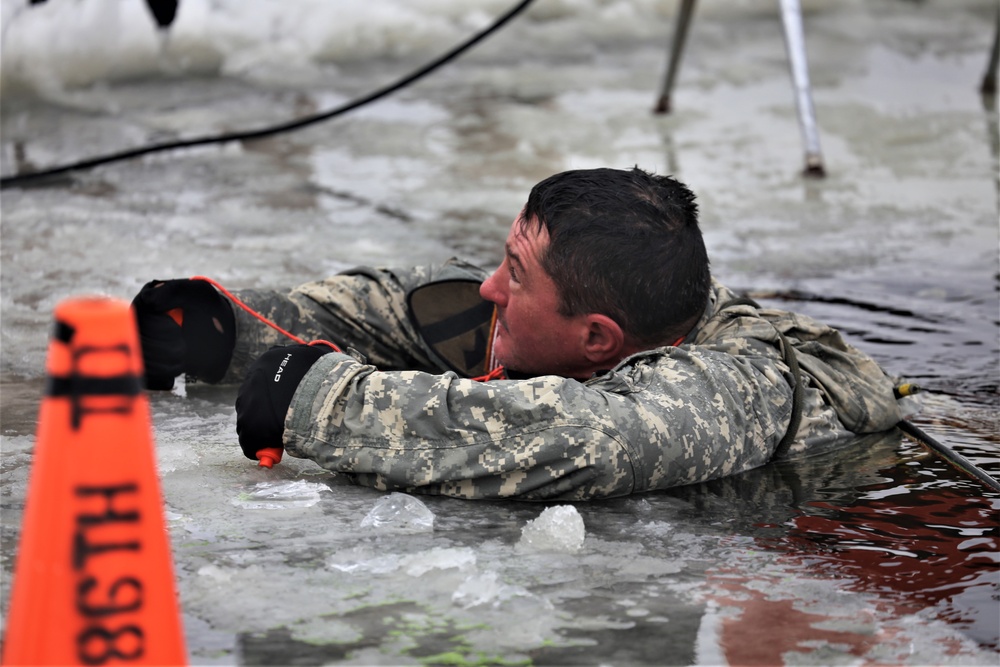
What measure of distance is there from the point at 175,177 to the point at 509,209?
56.3 inches

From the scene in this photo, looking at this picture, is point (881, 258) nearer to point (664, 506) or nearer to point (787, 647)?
point (664, 506)

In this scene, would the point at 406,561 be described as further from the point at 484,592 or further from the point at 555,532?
the point at 555,532

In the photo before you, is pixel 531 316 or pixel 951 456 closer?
pixel 531 316

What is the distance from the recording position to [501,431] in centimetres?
230

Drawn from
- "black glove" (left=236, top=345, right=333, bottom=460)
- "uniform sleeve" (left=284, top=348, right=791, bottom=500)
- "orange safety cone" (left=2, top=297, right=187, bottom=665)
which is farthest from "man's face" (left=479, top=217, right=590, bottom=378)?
"orange safety cone" (left=2, top=297, right=187, bottom=665)

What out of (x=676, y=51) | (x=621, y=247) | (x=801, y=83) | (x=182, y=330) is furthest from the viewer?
(x=676, y=51)

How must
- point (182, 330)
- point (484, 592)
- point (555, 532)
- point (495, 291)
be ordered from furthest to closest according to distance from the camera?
1. point (182, 330)
2. point (495, 291)
3. point (555, 532)
4. point (484, 592)

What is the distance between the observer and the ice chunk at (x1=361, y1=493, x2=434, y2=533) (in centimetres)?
223

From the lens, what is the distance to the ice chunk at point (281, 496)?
2.33m

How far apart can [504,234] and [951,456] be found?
2278mm

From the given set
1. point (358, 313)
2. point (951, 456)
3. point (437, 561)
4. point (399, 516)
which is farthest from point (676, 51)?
point (437, 561)

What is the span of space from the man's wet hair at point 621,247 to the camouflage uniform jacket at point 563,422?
101 mm

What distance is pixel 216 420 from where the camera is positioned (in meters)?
2.86

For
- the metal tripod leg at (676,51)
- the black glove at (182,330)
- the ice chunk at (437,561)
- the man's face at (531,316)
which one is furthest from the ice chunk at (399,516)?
the metal tripod leg at (676,51)
